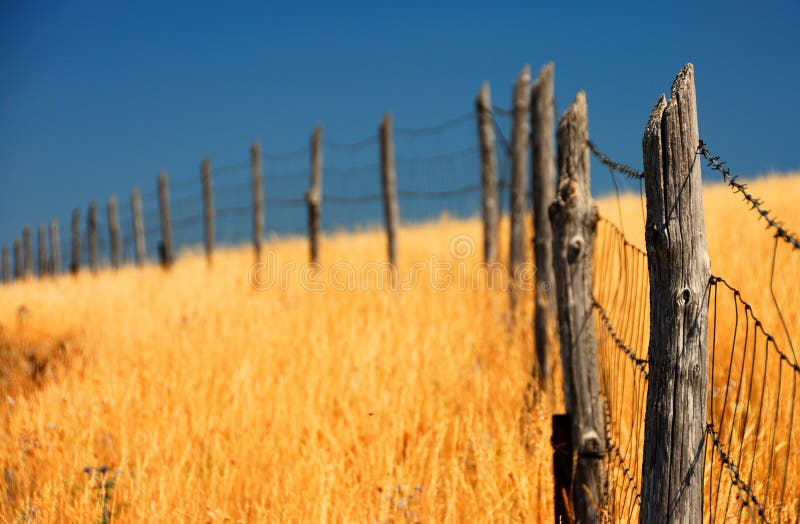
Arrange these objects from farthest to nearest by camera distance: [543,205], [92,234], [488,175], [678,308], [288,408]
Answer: [92,234] → [488,175] → [543,205] → [288,408] → [678,308]

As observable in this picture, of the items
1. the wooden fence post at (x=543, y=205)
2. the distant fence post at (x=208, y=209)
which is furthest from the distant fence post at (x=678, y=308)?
the distant fence post at (x=208, y=209)

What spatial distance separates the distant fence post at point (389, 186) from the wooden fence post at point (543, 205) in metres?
4.52

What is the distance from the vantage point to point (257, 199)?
14.0m

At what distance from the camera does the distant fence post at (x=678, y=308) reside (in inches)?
79.5

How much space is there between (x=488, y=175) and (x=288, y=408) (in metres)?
5.15

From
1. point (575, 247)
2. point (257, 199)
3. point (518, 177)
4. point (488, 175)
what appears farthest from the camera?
point (257, 199)

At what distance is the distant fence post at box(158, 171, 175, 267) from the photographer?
54.2 ft

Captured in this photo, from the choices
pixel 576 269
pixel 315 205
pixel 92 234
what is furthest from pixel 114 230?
pixel 576 269

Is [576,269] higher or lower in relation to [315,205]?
lower

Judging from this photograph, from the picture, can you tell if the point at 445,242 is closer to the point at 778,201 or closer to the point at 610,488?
the point at 778,201

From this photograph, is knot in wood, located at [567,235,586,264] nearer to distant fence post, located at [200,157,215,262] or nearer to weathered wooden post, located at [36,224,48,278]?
distant fence post, located at [200,157,215,262]

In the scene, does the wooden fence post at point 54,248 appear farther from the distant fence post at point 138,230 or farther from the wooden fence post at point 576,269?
the wooden fence post at point 576,269

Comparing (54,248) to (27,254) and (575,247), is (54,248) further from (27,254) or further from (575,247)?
(575,247)

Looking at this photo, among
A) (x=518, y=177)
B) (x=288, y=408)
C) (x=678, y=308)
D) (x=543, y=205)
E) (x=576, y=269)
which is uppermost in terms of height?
(x=518, y=177)
